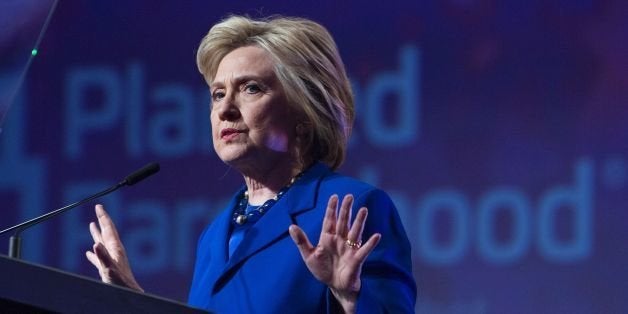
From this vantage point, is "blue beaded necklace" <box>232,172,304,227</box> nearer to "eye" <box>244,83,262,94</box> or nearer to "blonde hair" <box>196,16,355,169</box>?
"blonde hair" <box>196,16,355,169</box>

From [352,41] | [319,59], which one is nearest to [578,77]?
[352,41]

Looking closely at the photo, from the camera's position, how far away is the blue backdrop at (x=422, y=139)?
10.6ft

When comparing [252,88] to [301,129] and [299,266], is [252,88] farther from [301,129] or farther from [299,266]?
[299,266]

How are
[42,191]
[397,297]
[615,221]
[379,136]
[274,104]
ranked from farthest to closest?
[42,191]
[379,136]
[615,221]
[274,104]
[397,297]

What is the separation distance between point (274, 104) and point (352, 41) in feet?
4.51

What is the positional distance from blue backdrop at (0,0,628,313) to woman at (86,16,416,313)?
3.26 ft

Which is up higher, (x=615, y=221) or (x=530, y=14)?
(x=530, y=14)

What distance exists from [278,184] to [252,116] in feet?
0.49

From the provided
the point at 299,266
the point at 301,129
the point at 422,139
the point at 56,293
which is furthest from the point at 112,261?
the point at 422,139

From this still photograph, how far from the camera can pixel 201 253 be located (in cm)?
234

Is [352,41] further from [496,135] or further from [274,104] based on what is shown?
[274,104]

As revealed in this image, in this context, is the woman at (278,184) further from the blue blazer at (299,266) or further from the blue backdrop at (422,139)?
the blue backdrop at (422,139)

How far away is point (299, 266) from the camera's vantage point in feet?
6.59

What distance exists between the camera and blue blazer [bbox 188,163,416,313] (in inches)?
77.3
